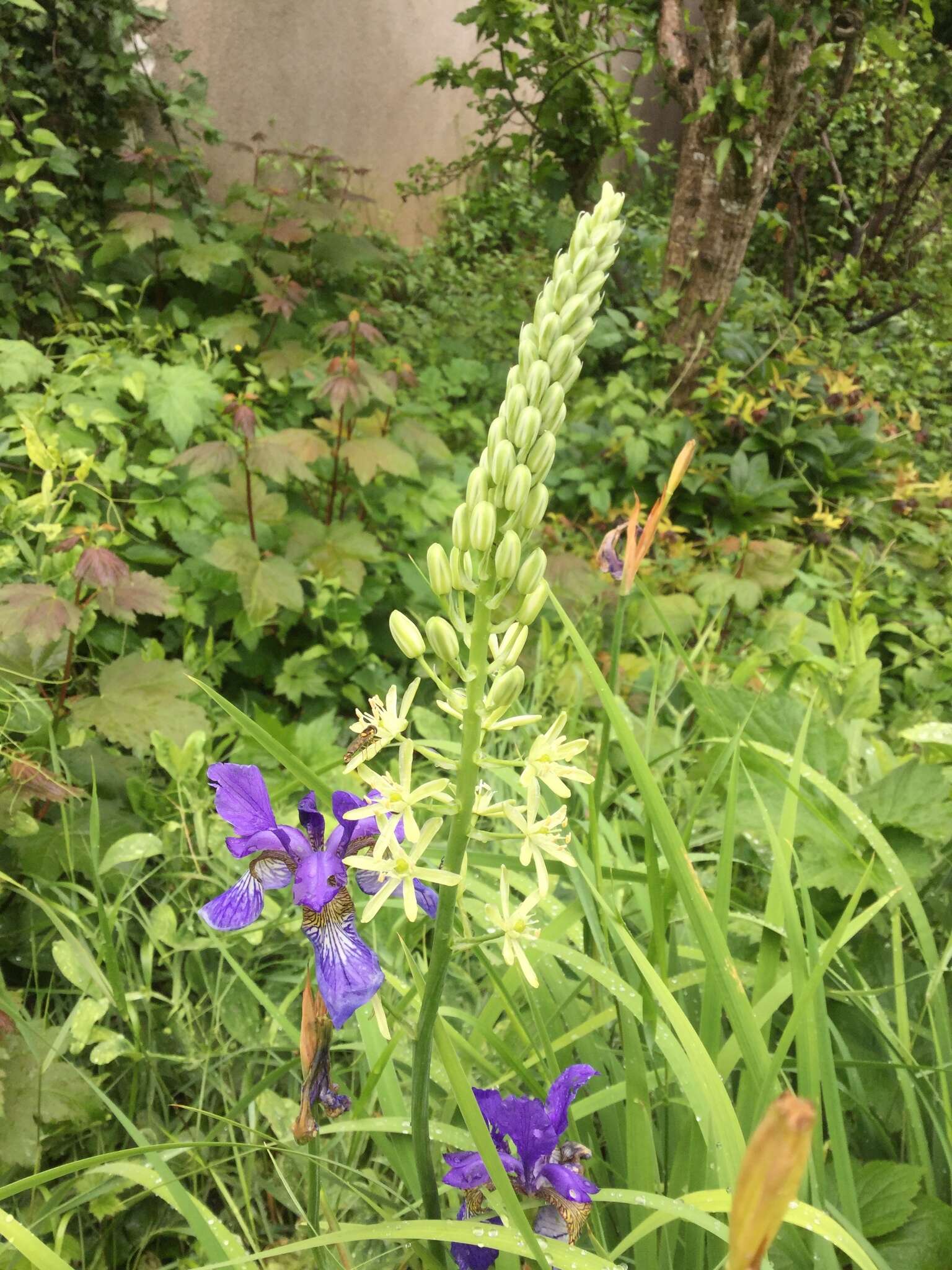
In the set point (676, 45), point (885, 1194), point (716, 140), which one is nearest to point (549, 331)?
point (885, 1194)

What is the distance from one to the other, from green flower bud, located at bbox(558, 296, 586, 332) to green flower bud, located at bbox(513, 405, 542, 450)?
78mm

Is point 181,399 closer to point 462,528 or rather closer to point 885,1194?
point 462,528

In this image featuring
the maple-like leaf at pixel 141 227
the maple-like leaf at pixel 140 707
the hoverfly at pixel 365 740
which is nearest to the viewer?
the hoverfly at pixel 365 740

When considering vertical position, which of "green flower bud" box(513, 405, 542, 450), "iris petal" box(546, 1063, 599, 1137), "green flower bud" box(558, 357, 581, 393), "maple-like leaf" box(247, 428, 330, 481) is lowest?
"iris petal" box(546, 1063, 599, 1137)

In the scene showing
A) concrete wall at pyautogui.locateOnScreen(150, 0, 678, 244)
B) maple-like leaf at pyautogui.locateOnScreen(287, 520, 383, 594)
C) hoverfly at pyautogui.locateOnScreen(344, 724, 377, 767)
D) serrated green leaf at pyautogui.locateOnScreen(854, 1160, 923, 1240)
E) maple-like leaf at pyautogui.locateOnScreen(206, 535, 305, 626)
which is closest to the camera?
hoverfly at pyautogui.locateOnScreen(344, 724, 377, 767)

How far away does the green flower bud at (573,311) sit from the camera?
0.69 meters

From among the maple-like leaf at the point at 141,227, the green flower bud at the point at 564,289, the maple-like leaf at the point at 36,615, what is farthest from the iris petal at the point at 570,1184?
the maple-like leaf at the point at 141,227

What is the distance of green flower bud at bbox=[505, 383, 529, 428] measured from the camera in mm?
676

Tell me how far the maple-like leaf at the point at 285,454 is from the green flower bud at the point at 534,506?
2.01m

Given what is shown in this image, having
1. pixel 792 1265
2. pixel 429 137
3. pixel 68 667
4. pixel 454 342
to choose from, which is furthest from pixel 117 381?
pixel 429 137

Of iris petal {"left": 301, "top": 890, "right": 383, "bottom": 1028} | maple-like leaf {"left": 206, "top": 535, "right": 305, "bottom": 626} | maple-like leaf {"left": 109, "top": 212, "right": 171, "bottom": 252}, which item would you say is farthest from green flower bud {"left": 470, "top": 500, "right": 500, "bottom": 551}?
maple-like leaf {"left": 109, "top": 212, "right": 171, "bottom": 252}

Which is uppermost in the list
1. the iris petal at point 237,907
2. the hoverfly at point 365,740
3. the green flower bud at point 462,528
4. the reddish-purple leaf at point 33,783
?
the green flower bud at point 462,528

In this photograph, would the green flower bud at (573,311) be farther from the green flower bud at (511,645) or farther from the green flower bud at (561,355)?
the green flower bud at (511,645)

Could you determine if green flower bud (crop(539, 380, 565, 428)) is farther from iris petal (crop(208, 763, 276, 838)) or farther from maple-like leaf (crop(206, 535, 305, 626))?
maple-like leaf (crop(206, 535, 305, 626))
